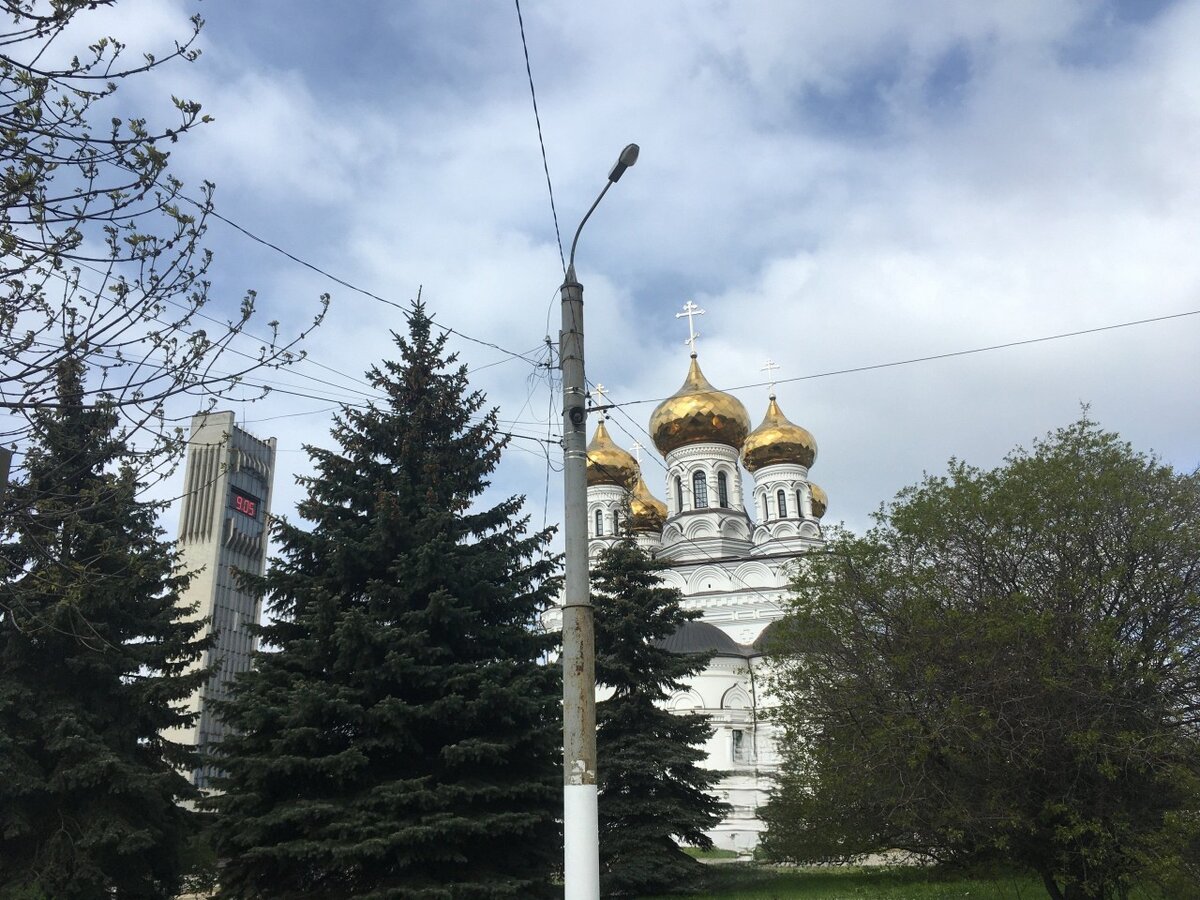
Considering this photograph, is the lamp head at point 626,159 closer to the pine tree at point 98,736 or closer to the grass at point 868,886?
the pine tree at point 98,736

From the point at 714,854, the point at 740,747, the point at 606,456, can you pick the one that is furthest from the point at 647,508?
the point at 714,854

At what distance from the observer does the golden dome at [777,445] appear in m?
45.8

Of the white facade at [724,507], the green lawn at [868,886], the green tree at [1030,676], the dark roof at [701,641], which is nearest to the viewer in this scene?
the green tree at [1030,676]

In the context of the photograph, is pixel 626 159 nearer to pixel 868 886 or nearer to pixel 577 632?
pixel 577 632

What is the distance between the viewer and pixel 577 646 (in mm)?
6402

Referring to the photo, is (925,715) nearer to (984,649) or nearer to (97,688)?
(984,649)

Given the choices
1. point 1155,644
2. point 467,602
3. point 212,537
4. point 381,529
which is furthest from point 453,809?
point 212,537

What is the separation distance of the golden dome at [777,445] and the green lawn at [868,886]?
27.9 m

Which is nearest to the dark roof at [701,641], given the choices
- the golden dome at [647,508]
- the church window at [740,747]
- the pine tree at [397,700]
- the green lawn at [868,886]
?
the church window at [740,747]

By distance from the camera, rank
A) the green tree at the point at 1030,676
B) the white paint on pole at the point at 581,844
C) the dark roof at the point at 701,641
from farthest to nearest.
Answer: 1. the dark roof at the point at 701,641
2. the green tree at the point at 1030,676
3. the white paint on pole at the point at 581,844

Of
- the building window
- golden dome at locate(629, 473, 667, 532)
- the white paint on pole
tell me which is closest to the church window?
the building window

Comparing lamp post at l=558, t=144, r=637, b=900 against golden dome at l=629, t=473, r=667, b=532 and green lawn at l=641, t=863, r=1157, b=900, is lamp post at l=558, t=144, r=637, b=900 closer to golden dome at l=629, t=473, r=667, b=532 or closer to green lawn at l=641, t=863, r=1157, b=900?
green lawn at l=641, t=863, r=1157, b=900

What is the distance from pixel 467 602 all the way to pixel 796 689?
5901 millimetres

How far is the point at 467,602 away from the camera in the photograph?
12188 millimetres
